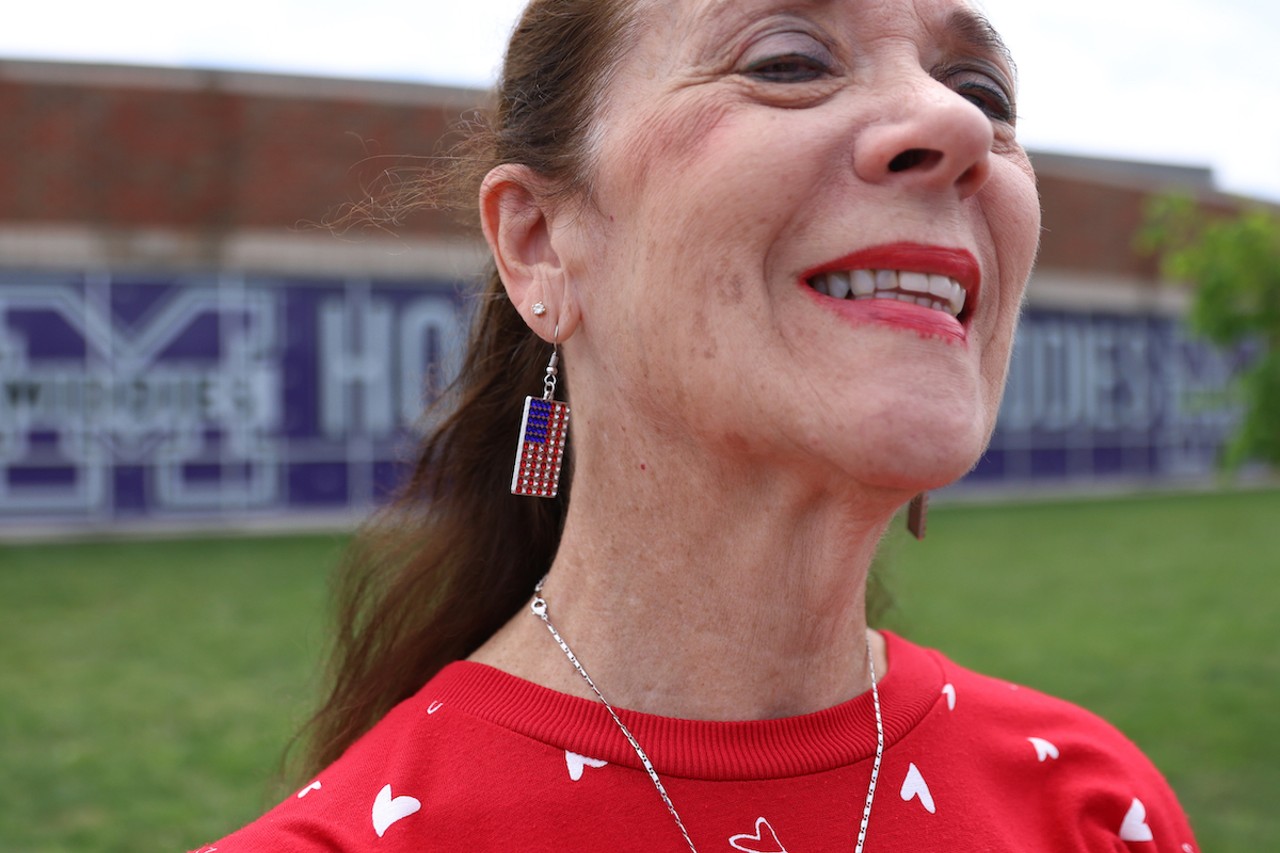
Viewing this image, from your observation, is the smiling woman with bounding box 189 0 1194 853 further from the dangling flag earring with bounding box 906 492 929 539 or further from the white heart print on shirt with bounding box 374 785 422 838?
the dangling flag earring with bounding box 906 492 929 539

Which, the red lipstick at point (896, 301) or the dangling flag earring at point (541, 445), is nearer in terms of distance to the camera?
the red lipstick at point (896, 301)

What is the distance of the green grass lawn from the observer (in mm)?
5359

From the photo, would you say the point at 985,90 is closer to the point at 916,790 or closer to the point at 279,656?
→ the point at 916,790

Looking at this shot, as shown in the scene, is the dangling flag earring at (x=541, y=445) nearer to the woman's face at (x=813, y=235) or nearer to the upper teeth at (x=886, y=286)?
the woman's face at (x=813, y=235)

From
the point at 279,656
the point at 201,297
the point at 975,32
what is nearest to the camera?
the point at 975,32

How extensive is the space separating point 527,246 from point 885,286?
0.55 metres

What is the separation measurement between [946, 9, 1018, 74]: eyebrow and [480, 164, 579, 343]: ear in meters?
0.57

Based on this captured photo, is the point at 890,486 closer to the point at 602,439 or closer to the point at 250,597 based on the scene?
the point at 602,439

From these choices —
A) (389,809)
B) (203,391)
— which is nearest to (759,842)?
(389,809)

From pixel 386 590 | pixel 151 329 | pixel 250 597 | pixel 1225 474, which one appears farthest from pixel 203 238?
pixel 386 590

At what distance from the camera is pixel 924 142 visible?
4.35 feet

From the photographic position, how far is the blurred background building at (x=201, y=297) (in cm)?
1512

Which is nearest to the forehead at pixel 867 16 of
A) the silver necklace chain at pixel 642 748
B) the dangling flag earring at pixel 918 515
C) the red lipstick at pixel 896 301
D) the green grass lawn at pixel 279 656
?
the red lipstick at pixel 896 301

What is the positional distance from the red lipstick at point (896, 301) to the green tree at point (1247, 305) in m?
5.78
